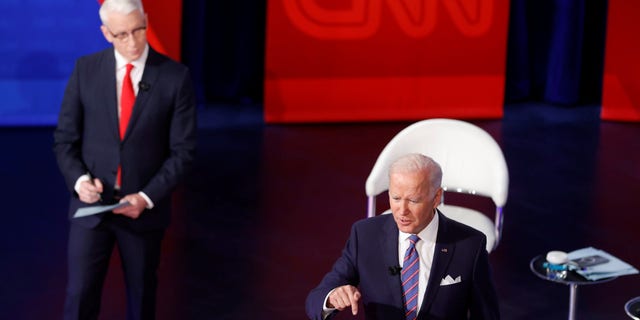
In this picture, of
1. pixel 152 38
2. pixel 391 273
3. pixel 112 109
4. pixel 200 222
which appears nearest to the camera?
pixel 391 273

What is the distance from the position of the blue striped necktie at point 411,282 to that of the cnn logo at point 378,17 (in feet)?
18.6

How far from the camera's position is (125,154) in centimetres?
397

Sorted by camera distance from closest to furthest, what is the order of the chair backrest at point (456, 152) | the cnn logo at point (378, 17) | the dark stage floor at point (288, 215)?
the chair backrest at point (456, 152) → the dark stage floor at point (288, 215) → the cnn logo at point (378, 17)

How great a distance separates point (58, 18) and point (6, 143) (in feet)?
3.72

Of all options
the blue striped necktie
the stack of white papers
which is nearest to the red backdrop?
the stack of white papers

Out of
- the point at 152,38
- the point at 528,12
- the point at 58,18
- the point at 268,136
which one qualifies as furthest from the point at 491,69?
the point at 58,18

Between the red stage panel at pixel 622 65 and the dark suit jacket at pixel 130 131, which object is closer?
the dark suit jacket at pixel 130 131

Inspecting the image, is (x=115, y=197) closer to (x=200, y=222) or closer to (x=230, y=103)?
(x=200, y=222)

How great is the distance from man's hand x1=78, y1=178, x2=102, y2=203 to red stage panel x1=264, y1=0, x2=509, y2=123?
16.3ft

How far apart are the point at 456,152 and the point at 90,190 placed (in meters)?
2.01

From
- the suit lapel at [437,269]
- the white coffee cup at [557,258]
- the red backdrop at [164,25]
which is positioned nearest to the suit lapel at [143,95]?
the suit lapel at [437,269]

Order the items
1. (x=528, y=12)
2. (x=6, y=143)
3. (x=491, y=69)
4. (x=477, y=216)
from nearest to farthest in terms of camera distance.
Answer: (x=477, y=216) → (x=6, y=143) → (x=491, y=69) → (x=528, y=12)

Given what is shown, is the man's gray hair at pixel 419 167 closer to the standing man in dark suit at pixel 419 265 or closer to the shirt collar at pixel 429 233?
the standing man in dark suit at pixel 419 265

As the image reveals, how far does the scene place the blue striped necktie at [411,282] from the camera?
10.8 ft
